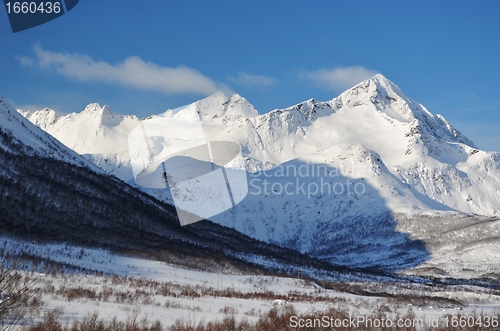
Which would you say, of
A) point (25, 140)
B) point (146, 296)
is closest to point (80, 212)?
point (25, 140)

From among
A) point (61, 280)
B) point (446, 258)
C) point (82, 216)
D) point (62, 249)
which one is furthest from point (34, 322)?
point (446, 258)

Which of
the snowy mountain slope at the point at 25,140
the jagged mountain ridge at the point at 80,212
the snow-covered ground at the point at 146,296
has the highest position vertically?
the snowy mountain slope at the point at 25,140

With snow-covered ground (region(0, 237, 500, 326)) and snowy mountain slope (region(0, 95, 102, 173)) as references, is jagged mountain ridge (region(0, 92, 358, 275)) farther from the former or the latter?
snow-covered ground (region(0, 237, 500, 326))

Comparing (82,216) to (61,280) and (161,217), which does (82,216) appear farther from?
(61,280)

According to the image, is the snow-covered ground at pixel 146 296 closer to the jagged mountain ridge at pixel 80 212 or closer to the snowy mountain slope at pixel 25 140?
the jagged mountain ridge at pixel 80 212

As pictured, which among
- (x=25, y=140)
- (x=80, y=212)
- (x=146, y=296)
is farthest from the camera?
(x=25, y=140)

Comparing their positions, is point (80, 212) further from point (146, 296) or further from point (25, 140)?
point (146, 296)

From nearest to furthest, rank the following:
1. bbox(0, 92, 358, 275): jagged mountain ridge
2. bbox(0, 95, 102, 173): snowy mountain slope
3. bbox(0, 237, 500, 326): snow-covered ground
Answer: bbox(0, 237, 500, 326): snow-covered ground, bbox(0, 92, 358, 275): jagged mountain ridge, bbox(0, 95, 102, 173): snowy mountain slope

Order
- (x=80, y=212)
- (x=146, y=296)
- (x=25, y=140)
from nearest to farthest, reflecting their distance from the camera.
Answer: (x=146, y=296), (x=80, y=212), (x=25, y=140)

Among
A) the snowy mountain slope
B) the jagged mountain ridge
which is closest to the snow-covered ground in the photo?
the jagged mountain ridge

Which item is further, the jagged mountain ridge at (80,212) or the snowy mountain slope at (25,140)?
the snowy mountain slope at (25,140)

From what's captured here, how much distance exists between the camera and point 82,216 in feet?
224

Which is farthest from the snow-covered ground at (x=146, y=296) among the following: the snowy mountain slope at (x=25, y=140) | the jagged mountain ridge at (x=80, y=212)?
the snowy mountain slope at (x=25, y=140)

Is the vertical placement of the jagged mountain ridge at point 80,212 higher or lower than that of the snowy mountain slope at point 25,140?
lower
